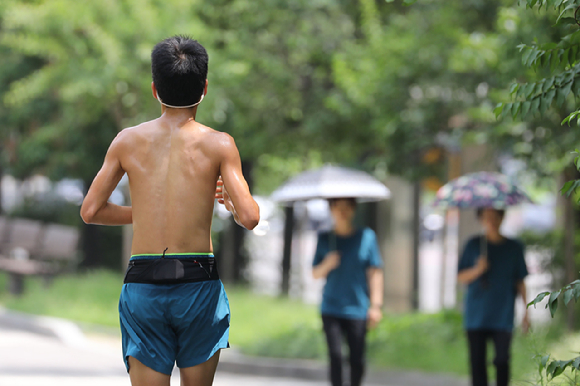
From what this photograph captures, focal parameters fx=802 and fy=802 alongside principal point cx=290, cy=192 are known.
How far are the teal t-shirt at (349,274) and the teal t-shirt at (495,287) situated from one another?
2.60 ft

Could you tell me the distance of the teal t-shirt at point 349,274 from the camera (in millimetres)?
6289

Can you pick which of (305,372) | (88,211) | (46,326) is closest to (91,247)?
(46,326)

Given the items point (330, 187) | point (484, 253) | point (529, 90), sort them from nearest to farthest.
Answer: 1. point (529, 90)
2. point (484, 253)
3. point (330, 187)

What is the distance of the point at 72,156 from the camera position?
17.2m

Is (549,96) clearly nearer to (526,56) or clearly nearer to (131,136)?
(526,56)

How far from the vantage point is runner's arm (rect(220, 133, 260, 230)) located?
3008 millimetres

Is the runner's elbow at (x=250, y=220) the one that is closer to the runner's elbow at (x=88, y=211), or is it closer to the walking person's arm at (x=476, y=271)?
the runner's elbow at (x=88, y=211)

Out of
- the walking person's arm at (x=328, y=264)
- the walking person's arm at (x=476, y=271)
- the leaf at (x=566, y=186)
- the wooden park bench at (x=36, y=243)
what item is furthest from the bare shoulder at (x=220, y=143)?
the wooden park bench at (x=36, y=243)

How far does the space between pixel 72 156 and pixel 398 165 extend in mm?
9060

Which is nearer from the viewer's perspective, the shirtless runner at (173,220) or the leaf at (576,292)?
the shirtless runner at (173,220)

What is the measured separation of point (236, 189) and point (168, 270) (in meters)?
0.40

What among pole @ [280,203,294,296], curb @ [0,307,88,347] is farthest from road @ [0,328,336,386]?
pole @ [280,203,294,296]

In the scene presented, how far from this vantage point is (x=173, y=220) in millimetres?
3023

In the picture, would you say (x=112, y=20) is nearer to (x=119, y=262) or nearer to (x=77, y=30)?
(x=77, y=30)
